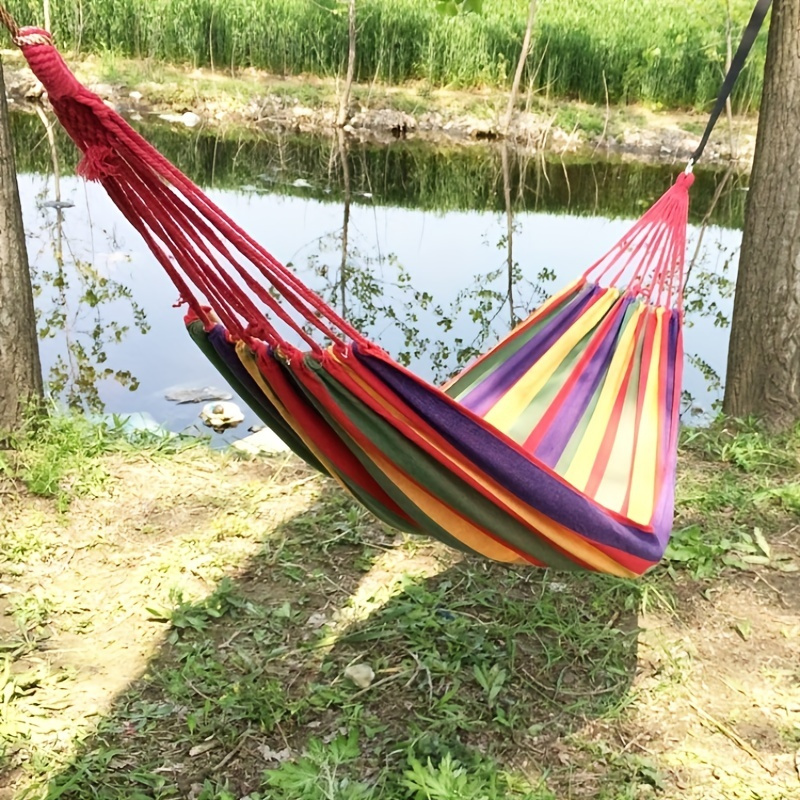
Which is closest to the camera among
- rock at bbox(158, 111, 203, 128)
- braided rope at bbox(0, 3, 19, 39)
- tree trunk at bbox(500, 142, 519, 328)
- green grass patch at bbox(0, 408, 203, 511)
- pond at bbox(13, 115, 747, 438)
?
braided rope at bbox(0, 3, 19, 39)

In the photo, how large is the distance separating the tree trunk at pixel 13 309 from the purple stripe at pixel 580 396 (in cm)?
122

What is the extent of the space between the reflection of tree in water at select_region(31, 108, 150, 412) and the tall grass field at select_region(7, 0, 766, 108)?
415 centimetres

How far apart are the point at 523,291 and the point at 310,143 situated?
3.75 meters

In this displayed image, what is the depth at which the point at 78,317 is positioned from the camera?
3.47 meters

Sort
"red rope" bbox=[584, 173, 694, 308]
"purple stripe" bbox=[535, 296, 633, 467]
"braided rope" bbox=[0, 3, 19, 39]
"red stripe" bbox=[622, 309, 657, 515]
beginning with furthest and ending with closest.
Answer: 1. "red rope" bbox=[584, 173, 694, 308]
2. "purple stripe" bbox=[535, 296, 633, 467]
3. "red stripe" bbox=[622, 309, 657, 515]
4. "braided rope" bbox=[0, 3, 19, 39]

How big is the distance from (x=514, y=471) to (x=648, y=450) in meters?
0.40

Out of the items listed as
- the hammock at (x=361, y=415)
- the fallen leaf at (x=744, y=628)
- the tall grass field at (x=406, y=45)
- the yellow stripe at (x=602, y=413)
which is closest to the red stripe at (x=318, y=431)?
the hammock at (x=361, y=415)

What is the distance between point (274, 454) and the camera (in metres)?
2.22

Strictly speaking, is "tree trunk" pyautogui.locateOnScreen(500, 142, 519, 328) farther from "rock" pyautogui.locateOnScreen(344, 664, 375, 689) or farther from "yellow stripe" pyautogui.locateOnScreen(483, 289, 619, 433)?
"rock" pyautogui.locateOnScreen(344, 664, 375, 689)

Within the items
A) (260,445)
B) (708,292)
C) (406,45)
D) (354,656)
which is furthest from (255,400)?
(406,45)

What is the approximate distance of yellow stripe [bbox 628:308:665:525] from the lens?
1.25 m

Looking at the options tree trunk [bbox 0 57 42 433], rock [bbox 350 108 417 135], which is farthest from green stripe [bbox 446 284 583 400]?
rock [bbox 350 108 417 135]

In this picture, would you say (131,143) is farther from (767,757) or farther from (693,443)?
(693,443)

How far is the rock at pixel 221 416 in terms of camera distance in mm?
2750
